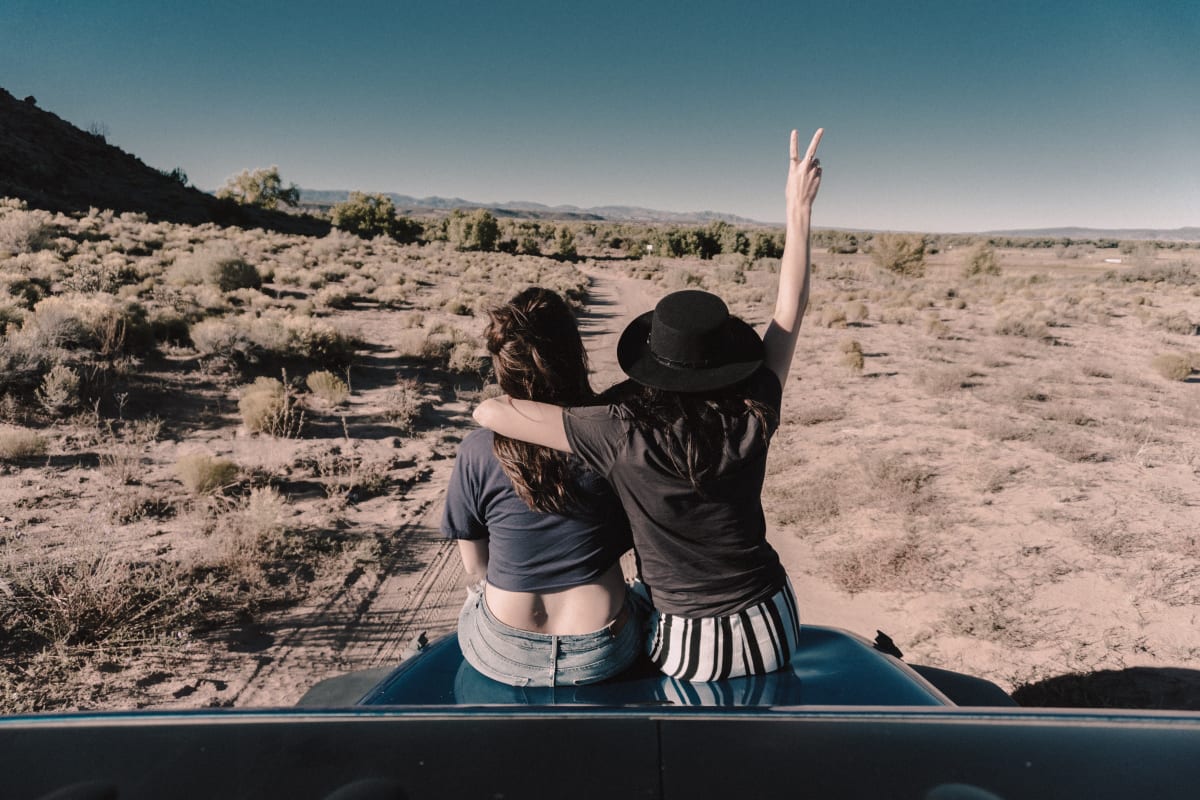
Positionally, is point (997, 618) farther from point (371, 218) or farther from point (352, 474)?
point (371, 218)

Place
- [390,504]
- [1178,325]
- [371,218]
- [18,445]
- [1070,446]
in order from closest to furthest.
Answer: [18,445] < [390,504] < [1070,446] < [1178,325] < [371,218]

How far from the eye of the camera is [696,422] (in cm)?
156

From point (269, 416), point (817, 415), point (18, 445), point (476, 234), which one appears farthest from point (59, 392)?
point (476, 234)

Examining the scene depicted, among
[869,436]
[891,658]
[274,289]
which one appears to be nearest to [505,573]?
[891,658]

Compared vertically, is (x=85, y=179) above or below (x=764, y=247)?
below

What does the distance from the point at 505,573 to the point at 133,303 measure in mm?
12616

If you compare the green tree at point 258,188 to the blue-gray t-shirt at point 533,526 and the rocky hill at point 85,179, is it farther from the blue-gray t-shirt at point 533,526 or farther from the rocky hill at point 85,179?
the blue-gray t-shirt at point 533,526

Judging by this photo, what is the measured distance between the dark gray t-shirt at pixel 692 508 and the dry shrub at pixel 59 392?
320 inches

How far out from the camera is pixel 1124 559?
16.8 feet

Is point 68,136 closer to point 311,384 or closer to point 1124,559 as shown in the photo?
point 311,384

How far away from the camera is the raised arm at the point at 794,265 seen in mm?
1985

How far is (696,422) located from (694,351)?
20cm

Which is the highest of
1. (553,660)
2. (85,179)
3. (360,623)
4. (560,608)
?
(85,179)

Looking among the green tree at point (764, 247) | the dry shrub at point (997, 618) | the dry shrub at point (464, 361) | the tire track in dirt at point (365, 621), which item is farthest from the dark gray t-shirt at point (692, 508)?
the green tree at point (764, 247)
